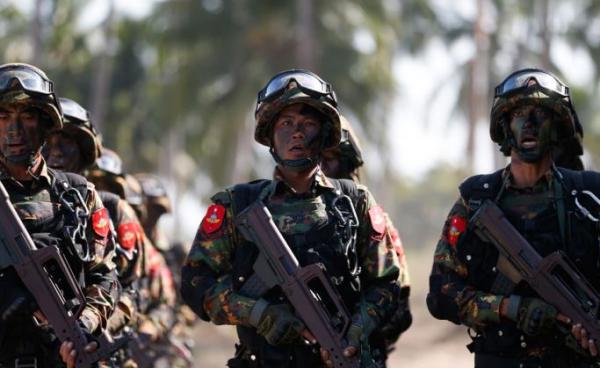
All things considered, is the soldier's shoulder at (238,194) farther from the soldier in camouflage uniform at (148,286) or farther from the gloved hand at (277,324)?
the soldier in camouflage uniform at (148,286)

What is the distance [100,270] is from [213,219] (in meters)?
0.65

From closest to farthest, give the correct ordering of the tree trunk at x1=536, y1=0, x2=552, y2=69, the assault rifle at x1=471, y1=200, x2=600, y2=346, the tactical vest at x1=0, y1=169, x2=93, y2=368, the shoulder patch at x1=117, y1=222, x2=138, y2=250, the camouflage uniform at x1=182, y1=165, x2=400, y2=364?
the assault rifle at x1=471, y1=200, x2=600, y2=346
the tactical vest at x1=0, y1=169, x2=93, y2=368
the camouflage uniform at x1=182, y1=165, x2=400, y2=364
the shoulder patch at x1=117, y1=222, x2=138, y2=250
the tree trunk at x1=536, y1=0, x2=552, y2=69

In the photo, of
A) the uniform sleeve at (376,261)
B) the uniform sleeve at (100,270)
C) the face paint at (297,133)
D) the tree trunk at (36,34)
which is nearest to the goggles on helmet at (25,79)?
the uniform sleeve at (100,270)

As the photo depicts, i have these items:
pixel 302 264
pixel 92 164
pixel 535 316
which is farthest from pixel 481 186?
pixel 92 164

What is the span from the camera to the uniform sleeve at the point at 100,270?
651cm

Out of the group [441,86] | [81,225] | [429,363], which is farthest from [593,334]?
[441,86]

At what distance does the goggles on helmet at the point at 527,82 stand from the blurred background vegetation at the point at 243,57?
76.3 feet

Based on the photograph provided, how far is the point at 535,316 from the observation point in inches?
242

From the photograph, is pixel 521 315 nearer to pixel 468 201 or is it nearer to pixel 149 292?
pixel 468 201

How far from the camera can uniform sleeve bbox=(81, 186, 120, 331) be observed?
651 cm

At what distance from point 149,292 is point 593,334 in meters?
5.00

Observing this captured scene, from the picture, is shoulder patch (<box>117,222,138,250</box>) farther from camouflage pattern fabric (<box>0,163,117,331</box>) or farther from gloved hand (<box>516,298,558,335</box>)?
gloved hand (<box>516,298,558,335</box>)

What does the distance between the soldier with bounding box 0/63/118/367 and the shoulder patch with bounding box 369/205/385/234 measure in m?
1.37

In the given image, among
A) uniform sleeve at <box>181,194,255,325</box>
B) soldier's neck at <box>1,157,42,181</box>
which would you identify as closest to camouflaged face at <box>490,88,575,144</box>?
uniform sleeve at <box>181,194,255,325</box>
